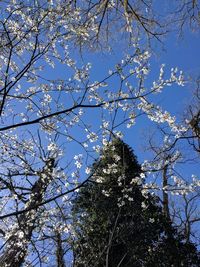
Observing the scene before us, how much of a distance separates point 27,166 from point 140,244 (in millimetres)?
5796

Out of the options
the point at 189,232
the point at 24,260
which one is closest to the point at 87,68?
the point at 24,260

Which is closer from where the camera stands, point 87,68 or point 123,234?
point 87,68

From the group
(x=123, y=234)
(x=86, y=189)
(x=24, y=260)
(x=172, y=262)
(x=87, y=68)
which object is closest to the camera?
(x=87, y=68)

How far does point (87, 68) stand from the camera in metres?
6.51

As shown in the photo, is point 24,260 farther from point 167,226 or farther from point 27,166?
point 167,226

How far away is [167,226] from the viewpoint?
468 inches

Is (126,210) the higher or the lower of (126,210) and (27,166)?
the higher

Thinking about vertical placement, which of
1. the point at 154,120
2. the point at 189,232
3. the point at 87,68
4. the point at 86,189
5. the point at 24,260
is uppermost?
the point at 189,232

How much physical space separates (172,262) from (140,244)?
133cm

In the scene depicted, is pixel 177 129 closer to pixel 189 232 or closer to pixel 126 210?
pixel 126 210

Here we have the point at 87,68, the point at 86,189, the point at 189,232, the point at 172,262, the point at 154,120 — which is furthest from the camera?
the point at 189,232

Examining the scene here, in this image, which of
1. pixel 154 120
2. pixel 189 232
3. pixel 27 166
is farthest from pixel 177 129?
pixel 189 232

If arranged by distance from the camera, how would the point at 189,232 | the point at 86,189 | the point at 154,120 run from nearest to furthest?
1. the point at 154,120
2. the point at 86,189
3. the point at 189,232

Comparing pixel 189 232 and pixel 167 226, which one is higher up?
pixel 189 232
